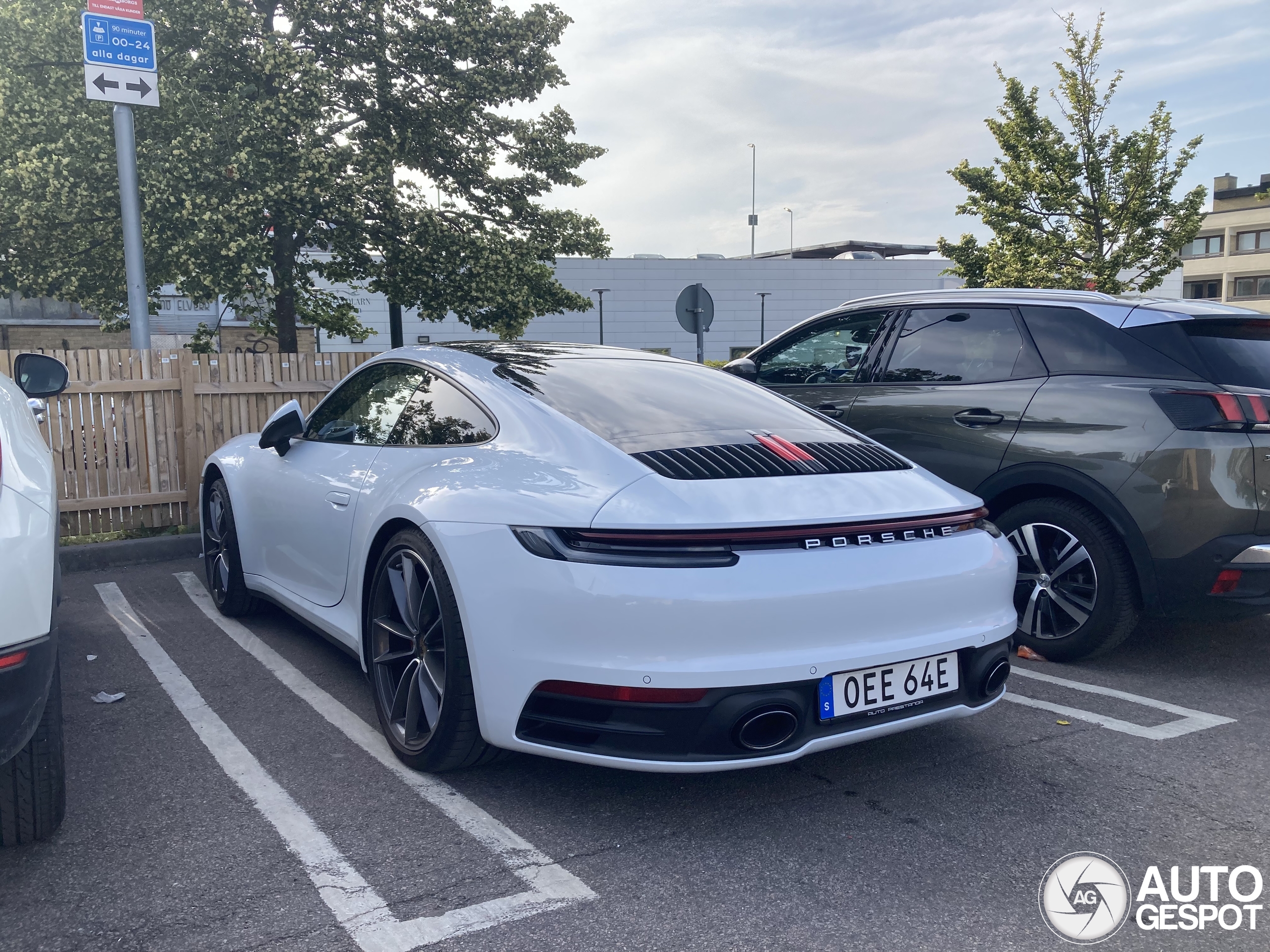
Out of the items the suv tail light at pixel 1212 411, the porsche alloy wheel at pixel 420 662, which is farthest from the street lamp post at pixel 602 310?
the porsche alloy wheel at pixel 420 662

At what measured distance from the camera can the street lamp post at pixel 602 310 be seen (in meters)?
52.2

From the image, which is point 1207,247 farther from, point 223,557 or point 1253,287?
point 223,557

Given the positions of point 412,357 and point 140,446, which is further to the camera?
point 140,446

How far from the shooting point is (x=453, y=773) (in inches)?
124

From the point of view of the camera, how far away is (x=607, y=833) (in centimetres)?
277

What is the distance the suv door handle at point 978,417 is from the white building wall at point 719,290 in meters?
47.7

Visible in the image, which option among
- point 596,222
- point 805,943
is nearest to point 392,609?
point 805,943

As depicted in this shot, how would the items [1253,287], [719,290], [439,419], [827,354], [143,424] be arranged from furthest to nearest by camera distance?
[1253,287] < [719,290] < [143,424] < [827,354] < [439,419]

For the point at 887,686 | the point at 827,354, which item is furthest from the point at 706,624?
the point at 827,354

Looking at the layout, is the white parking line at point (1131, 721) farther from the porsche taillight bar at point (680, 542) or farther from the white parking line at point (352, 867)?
the white parking line at point (352, 867)

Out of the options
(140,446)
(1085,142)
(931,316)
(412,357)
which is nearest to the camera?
(412,357)

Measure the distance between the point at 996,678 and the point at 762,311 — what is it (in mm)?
56447

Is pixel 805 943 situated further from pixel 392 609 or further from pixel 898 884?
pixel 392 609

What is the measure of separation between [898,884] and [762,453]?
1272 mm
